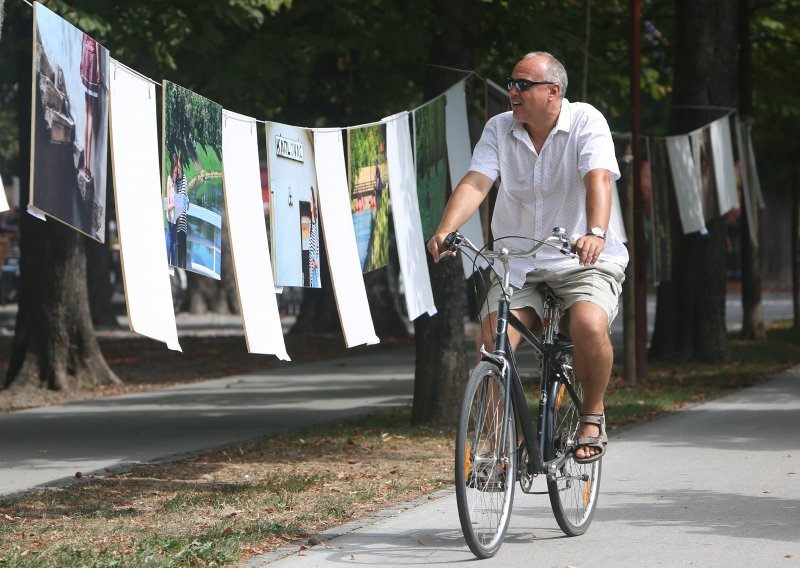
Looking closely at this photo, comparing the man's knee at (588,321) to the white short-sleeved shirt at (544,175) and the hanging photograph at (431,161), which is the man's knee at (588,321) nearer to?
the white short-sleeved shirt at (544,175)

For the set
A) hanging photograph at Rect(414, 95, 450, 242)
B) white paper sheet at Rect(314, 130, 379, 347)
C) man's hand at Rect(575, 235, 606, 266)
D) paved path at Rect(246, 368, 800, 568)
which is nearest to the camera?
man's hand at Rect(575, 235, 606, 266)

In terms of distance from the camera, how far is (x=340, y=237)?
7699 millimetres

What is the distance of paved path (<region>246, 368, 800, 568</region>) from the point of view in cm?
551

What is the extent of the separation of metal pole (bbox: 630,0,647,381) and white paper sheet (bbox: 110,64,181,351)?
26.5 ft

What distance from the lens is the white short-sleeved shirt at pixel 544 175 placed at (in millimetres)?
5723

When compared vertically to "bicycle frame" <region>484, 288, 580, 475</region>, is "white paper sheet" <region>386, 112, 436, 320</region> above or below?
above

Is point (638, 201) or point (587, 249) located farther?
point (638, 201)

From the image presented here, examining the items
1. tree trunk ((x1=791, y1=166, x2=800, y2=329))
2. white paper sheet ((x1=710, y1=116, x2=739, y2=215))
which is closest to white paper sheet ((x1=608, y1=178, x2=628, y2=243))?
white paper sheet ((x1=710, y1=116, x2=739, y2=215))

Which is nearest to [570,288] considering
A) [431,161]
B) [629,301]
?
[431,161]

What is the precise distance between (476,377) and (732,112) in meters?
10.8

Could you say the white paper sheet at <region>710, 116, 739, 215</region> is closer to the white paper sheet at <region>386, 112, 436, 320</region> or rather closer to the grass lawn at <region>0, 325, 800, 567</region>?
the grass lawn at <region>0, 325, 800, 567</region>

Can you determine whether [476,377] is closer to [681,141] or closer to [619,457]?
[619,457]

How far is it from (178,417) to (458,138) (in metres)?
3.66

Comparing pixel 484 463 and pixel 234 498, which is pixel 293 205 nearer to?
pixel 234 498
